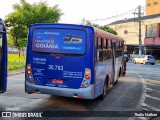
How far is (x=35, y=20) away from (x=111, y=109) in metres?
39.2

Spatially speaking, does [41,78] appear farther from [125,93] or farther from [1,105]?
[125,93]

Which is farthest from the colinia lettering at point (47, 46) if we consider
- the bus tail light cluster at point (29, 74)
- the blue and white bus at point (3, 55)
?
the blue and white bus at point (3, 55)

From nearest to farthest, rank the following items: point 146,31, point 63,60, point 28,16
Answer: point 63,60 < point 28,16 < point 146,31

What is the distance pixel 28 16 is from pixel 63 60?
129 ft

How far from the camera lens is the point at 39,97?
1320 centimetres

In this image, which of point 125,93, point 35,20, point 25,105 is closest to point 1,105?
point 25,105

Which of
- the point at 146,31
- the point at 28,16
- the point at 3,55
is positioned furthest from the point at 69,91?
the point at 146,31

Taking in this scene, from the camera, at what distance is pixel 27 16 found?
49500 mm

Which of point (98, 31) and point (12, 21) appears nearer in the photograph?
point (98, 31)

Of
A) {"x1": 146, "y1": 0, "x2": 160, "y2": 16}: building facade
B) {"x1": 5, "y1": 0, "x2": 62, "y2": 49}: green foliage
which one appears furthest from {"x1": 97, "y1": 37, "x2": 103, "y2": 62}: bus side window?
{"x1": 146, "y1": 0, "x2": 160, "y2": 16}: building facade

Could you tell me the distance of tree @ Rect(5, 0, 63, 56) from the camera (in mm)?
49344

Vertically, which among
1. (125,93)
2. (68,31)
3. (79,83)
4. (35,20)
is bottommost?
(125,93)

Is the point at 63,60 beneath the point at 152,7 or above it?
beneath

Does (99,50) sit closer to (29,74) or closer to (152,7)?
(29,74)
